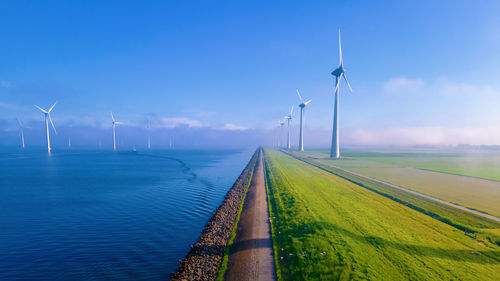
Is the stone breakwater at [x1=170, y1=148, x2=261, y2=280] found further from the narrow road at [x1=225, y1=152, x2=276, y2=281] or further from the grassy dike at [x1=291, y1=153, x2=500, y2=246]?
the grassy dike at [x1=291, y1=153, x2=500, y2=246]

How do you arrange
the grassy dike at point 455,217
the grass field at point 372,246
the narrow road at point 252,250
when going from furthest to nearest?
1. the grassy dike at point 455,217
2. the narrow road at point 252,250
3. the grass field at point 372,246

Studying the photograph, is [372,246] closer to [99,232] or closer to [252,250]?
[252,250]

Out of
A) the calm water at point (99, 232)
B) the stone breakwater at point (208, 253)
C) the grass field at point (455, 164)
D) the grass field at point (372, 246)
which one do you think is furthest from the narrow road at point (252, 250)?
the grass field at point (455, 164)

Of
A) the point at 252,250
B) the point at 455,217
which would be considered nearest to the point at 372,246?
the point at 252,250

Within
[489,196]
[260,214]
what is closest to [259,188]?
[260,214]

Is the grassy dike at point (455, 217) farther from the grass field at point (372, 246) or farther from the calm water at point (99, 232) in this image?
the calm water at point (99, 232)

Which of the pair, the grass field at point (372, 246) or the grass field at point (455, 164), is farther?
the grass field at point (455, 164)
